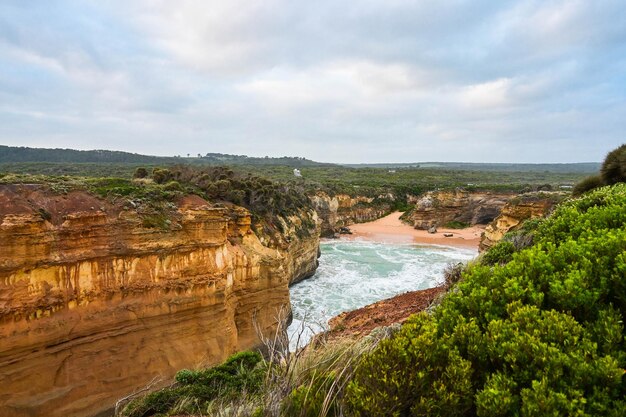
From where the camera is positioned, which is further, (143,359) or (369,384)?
(143,359)

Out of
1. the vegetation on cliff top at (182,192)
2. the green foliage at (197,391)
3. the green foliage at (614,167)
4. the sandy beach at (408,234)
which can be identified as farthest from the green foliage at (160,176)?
the sandy beach at (408,234)

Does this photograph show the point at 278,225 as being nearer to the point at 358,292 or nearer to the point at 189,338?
the point at 358,292

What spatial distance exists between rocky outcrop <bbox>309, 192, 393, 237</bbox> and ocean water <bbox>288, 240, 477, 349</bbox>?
183 inches

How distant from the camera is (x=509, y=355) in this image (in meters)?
3.56

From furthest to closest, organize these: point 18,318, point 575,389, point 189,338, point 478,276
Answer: point 189,338 → point 18,318 → point 478,276 → point 575,389

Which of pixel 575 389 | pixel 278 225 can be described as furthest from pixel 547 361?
pixel 278 225

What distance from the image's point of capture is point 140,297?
12641mm

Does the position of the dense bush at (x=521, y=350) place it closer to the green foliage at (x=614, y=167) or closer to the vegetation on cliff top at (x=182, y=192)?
the vegetation on cliff top at (x=182, y=192)

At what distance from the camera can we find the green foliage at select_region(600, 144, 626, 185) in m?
14.9

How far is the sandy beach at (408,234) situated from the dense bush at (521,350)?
135 feet

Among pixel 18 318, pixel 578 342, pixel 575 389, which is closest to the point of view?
pixel 575 389

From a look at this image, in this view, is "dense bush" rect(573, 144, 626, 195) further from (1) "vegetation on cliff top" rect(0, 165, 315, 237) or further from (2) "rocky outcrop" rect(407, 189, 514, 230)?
(2) "rocky outcrop" rect(407, 189, 514, 230)

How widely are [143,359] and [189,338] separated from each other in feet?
5.03

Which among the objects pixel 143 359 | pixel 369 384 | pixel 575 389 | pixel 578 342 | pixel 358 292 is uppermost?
pixel 578 342
